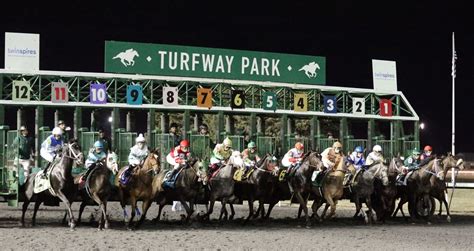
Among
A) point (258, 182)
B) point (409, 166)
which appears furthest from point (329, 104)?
point (258, 182)

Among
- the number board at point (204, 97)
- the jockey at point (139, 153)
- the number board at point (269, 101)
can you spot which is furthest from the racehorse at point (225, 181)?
the number board at point (269, 101)

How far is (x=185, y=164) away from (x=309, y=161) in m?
3.16

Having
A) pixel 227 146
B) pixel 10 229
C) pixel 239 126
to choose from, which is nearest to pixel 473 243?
pixel 227 146

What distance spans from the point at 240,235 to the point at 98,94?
1162cm

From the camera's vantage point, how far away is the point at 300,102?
92.8 feet

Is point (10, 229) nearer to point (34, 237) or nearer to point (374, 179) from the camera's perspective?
point (34, 237)

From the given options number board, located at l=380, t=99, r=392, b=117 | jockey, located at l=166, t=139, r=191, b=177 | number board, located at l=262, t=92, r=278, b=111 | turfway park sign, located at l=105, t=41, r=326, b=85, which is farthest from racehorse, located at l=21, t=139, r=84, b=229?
number board, located at l=380, t=99, r=392, b=117

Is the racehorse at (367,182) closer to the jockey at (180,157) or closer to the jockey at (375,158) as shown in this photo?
the jockey at (375,158)

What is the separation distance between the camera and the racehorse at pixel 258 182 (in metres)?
18.4

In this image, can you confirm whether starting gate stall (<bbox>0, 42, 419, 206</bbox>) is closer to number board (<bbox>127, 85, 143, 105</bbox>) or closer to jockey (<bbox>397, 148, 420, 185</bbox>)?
number board (<bbox>127, 85, 143, 105</bbox>)

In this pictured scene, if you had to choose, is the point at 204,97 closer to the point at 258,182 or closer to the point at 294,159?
the point at 294,159

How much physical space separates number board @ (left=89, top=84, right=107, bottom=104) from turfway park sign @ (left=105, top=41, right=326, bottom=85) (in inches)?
32.9

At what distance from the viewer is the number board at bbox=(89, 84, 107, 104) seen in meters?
25.2

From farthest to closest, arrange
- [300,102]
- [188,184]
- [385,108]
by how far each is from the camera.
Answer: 1. [385,108]
2. [300,102]
3. [188,184]
